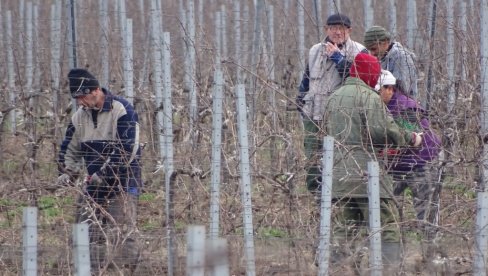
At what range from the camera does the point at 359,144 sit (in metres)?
6.45

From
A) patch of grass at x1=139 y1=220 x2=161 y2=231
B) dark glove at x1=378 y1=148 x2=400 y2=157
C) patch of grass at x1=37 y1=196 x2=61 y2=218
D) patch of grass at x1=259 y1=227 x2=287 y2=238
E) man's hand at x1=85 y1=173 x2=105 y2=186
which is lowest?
patch of grass at x1=259 y1=227 x2=287 y2=238

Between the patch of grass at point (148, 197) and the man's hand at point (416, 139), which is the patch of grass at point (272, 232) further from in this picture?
the patch of grass at point (148, 197)

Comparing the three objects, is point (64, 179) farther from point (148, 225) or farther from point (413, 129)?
point (413, 129)

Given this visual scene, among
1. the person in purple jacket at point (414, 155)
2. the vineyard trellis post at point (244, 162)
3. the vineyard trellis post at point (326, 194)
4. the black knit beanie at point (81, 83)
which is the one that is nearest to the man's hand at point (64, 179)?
the black knit beanie at point (81, 83)

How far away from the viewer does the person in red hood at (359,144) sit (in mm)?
6328

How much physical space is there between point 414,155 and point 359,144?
470 mm

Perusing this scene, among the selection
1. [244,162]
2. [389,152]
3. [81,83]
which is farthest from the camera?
[81,83]

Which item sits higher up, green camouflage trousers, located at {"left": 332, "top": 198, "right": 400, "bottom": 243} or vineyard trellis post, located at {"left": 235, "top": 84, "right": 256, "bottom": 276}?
vineyard trellis post, located at {"left": 235, "top": 84, "right": 256, "bottom": 276}

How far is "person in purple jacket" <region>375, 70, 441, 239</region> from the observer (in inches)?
263

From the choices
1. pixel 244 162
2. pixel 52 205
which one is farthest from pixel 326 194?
pixel 52 205

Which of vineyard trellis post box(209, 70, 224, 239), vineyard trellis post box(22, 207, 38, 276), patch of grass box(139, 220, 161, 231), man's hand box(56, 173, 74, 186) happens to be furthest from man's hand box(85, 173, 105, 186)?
vineyard trellis post box(22, 207, 38, 276)

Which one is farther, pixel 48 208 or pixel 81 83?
pixel 48 208

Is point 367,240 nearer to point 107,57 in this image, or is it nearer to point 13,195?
point 13,195

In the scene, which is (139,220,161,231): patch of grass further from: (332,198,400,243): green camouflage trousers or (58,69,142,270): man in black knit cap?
(332,198,400,243): green camouflage trousers
